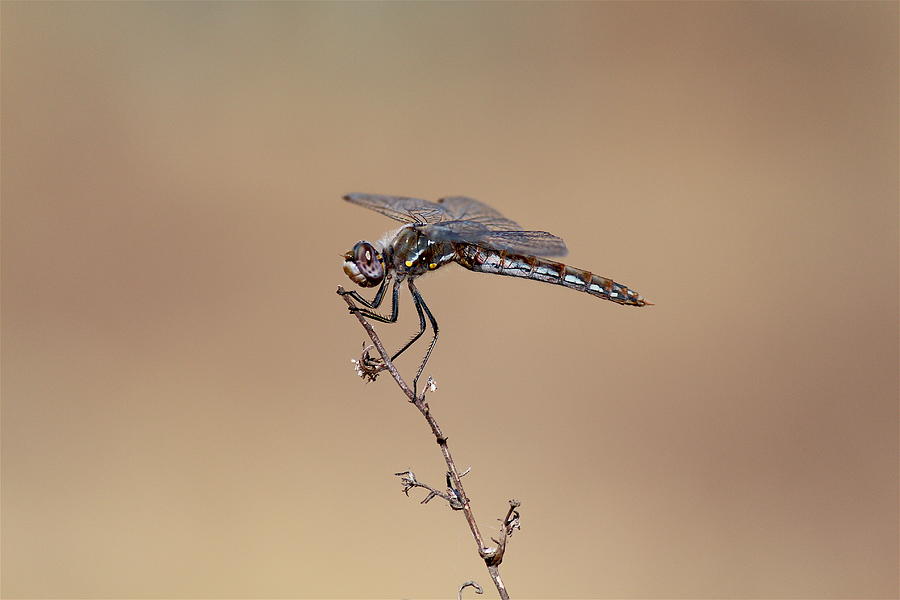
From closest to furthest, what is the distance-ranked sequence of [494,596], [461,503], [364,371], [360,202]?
[461,503]
[364,371]
[360,202]
[494,596]

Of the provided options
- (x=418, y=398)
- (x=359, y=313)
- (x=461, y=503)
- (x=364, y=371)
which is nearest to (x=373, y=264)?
(x=359, y=313)

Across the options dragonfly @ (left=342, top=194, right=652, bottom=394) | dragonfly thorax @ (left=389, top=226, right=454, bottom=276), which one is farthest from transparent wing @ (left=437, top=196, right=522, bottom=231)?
dragonfly thorax @ (left=389, top=226, right=454, bottom=276)

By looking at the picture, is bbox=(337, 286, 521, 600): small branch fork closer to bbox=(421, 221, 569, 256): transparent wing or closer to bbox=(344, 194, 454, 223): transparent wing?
bbox=(421, 221, 569, 256): transparent wing

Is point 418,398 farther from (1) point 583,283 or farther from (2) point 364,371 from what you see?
(1) point 583,283

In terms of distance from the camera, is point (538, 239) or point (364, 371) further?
point (538, 239)

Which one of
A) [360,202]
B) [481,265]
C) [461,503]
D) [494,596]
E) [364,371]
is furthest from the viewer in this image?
[494,596]

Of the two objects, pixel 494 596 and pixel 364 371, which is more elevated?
pixel 364 371
